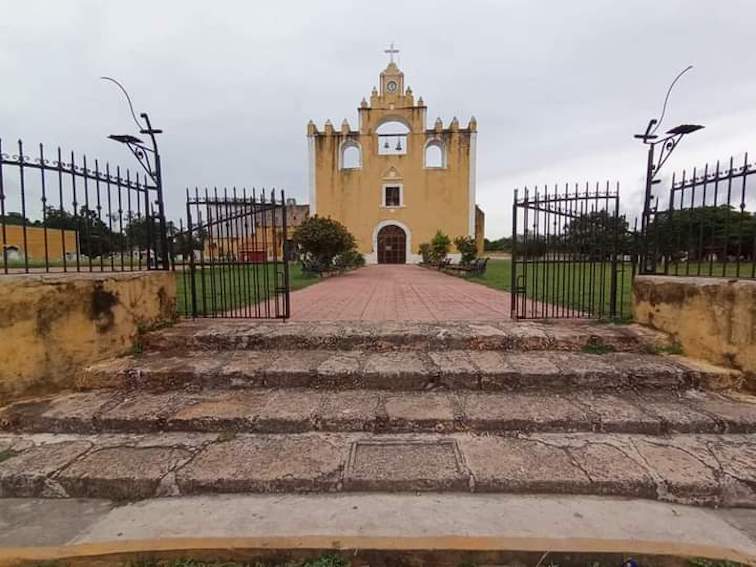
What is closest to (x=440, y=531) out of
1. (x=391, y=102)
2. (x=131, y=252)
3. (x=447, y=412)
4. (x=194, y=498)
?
(x=447, y=412)

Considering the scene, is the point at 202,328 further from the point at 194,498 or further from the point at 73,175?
the point at 194,498

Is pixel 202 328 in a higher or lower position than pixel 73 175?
lower

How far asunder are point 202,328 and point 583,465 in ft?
12.8

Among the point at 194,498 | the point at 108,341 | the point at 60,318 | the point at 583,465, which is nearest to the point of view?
the point at 194,498

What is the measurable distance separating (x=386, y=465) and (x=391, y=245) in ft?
95.2

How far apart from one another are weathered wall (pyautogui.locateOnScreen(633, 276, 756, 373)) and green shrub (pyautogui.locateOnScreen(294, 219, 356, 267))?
11719 mm

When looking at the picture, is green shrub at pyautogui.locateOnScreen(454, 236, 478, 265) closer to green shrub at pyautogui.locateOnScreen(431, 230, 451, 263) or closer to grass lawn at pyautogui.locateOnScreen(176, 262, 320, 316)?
green shrub at pyautogui.locateOnScreen(431, 230, 451, 263)

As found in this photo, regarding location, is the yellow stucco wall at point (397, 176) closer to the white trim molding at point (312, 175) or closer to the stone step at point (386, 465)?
the white trim molding at point (312, 175)

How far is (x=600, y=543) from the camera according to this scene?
1822mm

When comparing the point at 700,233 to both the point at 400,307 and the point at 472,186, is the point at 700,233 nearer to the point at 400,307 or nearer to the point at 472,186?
the point at 400,307

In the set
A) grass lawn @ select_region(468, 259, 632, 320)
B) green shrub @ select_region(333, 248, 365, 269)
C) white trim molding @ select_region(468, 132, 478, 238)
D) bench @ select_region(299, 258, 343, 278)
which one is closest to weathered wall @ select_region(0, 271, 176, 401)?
grass lawn @ select_region(468, 259, 632, 320)

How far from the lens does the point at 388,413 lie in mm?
2861

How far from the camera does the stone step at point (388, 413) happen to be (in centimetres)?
278

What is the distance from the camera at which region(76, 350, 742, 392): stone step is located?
3.32 m
